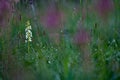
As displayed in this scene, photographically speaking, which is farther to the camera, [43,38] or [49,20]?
[43,38]

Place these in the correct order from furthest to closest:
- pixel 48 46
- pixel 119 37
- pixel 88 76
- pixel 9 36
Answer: pixel 48 46, pixel 119 37, pixel 9 36, pixel 88 76

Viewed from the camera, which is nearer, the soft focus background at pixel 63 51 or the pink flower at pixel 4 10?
the soft focus background at pixel 63 51

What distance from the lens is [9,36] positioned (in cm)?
248

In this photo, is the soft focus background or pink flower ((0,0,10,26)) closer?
the soft focus background

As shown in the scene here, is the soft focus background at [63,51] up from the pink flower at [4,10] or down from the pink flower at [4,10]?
down

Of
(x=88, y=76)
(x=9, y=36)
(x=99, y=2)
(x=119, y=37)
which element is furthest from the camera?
(x=119, y=37)

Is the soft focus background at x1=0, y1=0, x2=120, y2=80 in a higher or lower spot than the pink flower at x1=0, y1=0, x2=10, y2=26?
lower

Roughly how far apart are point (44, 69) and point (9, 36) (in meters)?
0.49

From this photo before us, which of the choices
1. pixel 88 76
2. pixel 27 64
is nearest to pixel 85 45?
pixel 88 76

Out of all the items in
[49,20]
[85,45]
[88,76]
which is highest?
[49,20]

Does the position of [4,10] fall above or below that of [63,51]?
above

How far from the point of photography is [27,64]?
7.84 ft

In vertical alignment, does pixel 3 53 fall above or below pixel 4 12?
below

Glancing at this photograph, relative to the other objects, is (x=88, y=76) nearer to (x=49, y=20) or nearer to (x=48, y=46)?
(x=49, y=20)
